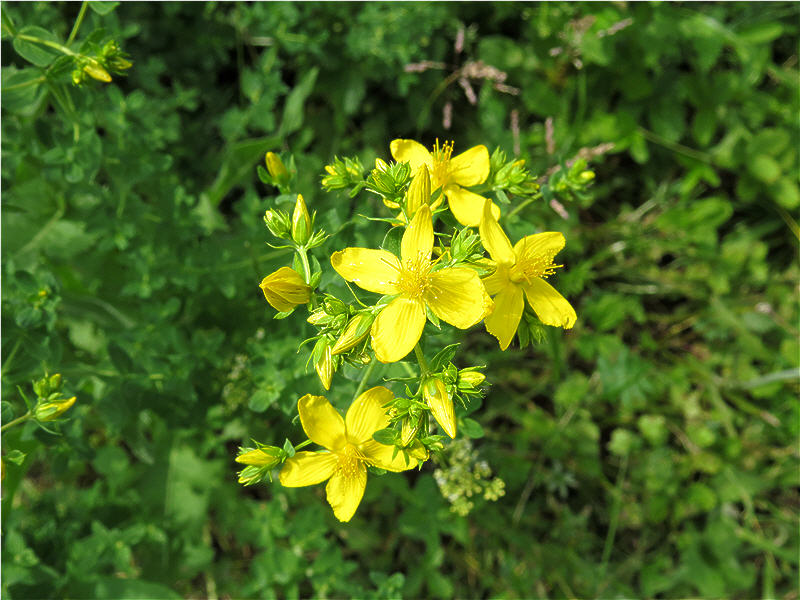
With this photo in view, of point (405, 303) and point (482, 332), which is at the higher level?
point (405, 303)

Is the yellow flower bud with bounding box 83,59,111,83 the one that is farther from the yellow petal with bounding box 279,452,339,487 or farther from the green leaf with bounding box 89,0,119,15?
the yellow petal with bounding box 279,452,339,487

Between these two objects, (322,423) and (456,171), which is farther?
(456,171)

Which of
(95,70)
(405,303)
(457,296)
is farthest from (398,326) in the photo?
(95,70)

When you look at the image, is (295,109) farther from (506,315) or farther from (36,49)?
(506,315)

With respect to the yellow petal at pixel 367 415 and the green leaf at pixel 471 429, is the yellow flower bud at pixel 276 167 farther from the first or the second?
the green leaf at pixel 471 429

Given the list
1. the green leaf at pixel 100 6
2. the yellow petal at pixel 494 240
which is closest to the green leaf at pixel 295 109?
the green leaf at pixel 100 6

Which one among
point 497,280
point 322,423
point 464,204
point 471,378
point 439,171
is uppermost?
point 439,171
